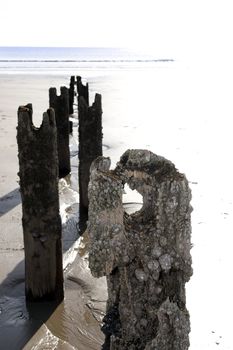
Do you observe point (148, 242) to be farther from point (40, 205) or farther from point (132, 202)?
point (132, 202)

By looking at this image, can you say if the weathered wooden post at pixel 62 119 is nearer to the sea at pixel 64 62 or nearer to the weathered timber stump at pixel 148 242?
the weathered timber stump at pixel 148 242

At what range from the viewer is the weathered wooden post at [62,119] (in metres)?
10.7

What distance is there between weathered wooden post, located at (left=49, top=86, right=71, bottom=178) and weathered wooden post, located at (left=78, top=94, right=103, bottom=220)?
220cm

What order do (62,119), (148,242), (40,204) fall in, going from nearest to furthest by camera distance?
(148,242) → (40,204) → (62,119)

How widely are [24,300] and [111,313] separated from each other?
2804 mm

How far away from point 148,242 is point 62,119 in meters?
7.94

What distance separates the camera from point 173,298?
3.19 m

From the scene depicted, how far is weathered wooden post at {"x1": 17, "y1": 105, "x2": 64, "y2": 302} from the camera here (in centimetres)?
532

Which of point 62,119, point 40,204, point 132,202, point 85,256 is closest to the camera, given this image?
point 40,204

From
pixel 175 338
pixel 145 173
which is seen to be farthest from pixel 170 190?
pixel 175 338

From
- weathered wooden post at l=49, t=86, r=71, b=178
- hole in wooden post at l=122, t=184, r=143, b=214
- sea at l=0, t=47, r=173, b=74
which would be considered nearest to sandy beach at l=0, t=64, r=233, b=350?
hole in wooden post at l=122, t=184, r=143, b=214

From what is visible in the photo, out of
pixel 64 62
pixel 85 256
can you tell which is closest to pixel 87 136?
pixel 85 256

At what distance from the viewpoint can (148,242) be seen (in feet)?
10.5

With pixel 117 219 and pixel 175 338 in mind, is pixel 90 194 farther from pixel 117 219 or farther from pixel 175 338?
pixel 175 338
